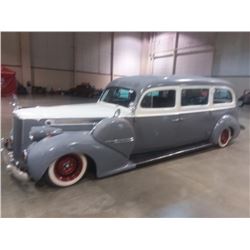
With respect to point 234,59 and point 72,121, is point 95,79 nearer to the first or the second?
point 234,59

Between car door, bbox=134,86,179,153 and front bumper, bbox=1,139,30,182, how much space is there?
1557 mm

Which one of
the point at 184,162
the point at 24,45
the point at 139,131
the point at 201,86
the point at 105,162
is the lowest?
the point at 184,162

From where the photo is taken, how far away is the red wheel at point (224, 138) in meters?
4.57

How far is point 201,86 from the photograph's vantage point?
404 centimetres

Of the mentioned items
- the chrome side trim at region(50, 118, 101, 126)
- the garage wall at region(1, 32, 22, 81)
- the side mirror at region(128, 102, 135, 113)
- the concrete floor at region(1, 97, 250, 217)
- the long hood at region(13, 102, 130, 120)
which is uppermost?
the garage wall at region(1, 32, 22, 81)

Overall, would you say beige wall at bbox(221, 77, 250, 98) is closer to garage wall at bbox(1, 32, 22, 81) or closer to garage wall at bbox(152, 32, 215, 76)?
garage wall at bbox(152, 32, 215, 76)

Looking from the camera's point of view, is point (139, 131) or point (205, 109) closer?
point (139, 131)

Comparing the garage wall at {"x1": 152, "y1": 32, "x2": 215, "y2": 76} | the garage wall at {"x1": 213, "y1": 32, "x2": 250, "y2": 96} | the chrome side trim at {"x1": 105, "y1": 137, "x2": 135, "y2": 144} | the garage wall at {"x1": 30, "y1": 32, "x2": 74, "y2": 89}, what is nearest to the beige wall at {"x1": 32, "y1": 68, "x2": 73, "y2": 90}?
the garage wall at {"x1": 30, "y1": 32, "x2": 74, "y2": 89}

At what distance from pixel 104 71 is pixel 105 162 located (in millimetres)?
14936

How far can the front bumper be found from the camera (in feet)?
8.54

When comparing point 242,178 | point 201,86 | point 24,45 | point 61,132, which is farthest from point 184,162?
point 24,45

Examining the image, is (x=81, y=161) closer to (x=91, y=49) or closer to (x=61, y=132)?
(x=61, y=132)

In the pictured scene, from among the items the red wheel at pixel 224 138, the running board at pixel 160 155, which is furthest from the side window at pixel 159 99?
the red wheel at pixel 224 138

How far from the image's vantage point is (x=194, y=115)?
12.9 feet
